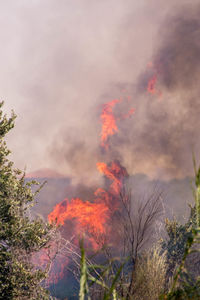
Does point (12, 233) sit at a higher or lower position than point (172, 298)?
higher

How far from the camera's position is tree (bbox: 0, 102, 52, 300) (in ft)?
38.6

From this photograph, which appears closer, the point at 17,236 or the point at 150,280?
the point at 150,280

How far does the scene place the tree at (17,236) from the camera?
11.8 meters

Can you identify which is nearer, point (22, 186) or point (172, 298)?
point (172, 298)

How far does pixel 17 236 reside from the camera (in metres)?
12.4

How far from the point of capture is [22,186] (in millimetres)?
13492

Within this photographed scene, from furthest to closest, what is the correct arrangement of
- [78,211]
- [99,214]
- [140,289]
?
[99,214] → [78,211] → [140,289]

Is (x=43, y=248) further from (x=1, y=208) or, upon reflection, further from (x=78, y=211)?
(x=78, y=211)

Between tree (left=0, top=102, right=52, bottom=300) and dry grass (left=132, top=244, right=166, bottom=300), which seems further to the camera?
tree (left=0, top=102, right=52, bottom=300)

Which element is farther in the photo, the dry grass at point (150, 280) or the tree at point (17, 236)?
the tree at point (17, 236)

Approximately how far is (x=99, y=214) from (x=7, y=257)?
47.4 meters

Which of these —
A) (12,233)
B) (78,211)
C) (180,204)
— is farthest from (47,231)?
(180,204)

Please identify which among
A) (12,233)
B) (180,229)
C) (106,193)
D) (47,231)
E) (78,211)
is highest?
(106,193)

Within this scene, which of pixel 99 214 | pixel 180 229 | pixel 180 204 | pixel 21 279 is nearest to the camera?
pixel 21 279
